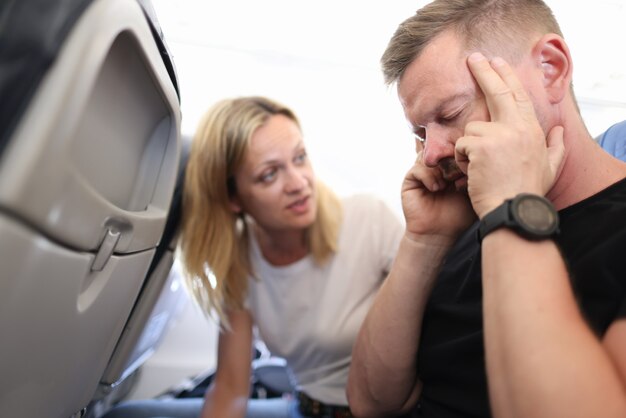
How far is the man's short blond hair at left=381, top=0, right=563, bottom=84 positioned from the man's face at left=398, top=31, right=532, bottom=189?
0.08ft

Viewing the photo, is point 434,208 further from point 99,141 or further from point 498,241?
point 99,141

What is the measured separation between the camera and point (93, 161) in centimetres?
59

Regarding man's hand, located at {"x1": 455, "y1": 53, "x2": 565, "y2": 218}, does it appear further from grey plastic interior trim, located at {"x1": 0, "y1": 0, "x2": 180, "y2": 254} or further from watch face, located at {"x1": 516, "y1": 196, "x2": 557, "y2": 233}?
grey plastic interior trim, located at {"x1": 0, "y1": 0, "x2": 180, "y2": 254}

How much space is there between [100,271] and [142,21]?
1.21 ft

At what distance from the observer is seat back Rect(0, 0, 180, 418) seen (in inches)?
15.7

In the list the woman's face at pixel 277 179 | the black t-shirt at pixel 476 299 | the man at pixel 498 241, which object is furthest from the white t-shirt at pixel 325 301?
the black t-shirt at pixel 476 299

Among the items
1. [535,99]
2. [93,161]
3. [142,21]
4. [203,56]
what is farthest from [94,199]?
[203,56]

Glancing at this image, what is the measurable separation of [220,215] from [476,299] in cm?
88

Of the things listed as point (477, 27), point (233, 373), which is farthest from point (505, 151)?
point (233, 373)

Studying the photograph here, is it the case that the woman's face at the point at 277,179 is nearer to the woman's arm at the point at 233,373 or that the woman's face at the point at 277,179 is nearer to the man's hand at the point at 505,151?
the woman's arm at the point at 233,373

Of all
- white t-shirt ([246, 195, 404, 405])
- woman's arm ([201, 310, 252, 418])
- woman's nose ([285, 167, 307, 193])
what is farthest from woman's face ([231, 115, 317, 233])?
woman's arm ([201, 310, 252, 418])

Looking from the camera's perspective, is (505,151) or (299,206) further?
(299,206)

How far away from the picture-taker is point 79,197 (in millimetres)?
484

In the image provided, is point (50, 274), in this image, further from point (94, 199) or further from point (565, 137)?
point (565, 137)
